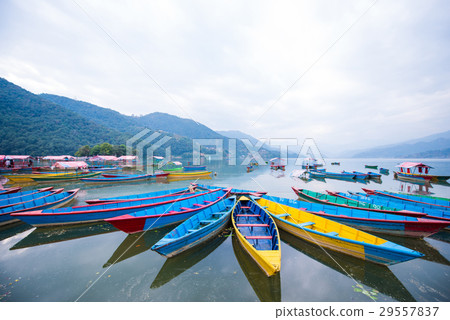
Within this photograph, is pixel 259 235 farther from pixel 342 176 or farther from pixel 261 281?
pixel 342 176

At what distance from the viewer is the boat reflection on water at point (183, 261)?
5.42 m

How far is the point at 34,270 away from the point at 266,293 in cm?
797

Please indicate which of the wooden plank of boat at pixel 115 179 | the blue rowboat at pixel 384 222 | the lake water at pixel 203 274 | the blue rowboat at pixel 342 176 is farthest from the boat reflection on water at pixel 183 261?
the blue rowboat at pixel 342 176

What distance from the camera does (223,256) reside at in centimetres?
666

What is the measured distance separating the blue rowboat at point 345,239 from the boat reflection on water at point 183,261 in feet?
11.6

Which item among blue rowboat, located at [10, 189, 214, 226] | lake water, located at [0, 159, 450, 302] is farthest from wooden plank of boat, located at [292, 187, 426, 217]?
blue rowboat, located at [10, 189, 214, 226]

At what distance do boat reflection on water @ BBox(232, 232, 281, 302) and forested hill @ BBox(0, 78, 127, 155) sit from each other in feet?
268

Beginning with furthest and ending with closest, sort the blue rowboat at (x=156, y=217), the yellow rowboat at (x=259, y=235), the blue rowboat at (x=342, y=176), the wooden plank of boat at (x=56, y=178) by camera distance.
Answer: the blue rowboat at (x=342, y=176), the wooden plank of boat at (x=56, y=178), the blue rowboat at (x=156, y=217), the yellow rowboat at (x=259, y=235)

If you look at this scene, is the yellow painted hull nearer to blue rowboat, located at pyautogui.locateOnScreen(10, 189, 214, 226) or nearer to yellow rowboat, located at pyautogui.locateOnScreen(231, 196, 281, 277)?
yellow rowboat, located at pyautogui.locateOnScreen(231, 196, 281, 277)

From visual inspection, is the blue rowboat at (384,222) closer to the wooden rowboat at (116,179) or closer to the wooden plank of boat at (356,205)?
the wooden plank of boat at (356,205)

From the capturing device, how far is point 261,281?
5.28 metres

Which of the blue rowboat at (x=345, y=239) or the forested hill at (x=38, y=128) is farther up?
the forested hill at (x=38, y=128)

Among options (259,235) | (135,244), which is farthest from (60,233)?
(259,235)
